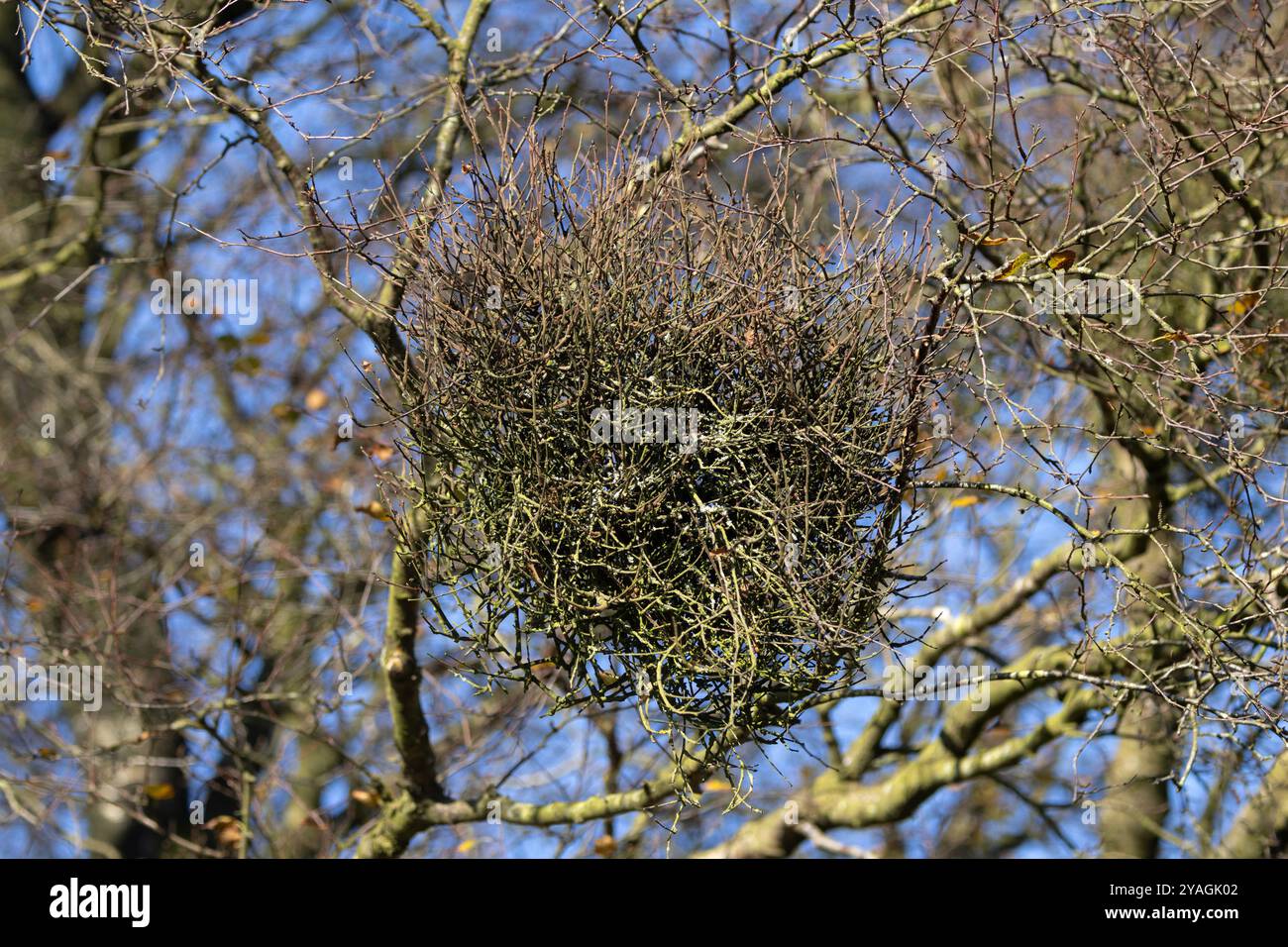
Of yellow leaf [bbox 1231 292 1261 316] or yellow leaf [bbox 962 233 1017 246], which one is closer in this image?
yellow leaf [bbox 962 233 1017 246]

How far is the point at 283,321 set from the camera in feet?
24.3

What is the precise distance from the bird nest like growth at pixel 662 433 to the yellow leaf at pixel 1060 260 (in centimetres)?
33

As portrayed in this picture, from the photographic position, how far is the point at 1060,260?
7.61 feet

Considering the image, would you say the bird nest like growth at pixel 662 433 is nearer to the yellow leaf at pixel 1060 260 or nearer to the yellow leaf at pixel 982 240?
the yellow leaf at pixel 982 240

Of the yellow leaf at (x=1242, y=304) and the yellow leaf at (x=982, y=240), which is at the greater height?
the yellow leaf at (x=1242, y=304)

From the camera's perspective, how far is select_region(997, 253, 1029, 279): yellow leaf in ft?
7.45

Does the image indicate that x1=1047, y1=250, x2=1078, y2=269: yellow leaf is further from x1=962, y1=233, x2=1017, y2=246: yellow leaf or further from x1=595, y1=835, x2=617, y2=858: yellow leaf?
x1=595, y1=835, x2=617, y2=858: yellow leaf

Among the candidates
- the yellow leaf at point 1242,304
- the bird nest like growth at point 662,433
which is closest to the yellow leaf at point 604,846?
the bird nest like growth at point 662,433

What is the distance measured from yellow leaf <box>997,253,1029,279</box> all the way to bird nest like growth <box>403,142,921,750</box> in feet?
0.77

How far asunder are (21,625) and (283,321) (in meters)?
2.93

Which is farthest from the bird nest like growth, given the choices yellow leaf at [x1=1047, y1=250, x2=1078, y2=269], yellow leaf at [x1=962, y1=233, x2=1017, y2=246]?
yellow leaf at [x1=1047, y1=250, x2=1078, y2=269]

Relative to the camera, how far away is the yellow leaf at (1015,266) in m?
2.27

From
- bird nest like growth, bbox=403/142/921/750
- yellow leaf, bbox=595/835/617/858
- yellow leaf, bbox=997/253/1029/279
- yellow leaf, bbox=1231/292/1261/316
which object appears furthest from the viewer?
yellow leaf, bbox=595/835/617/858
